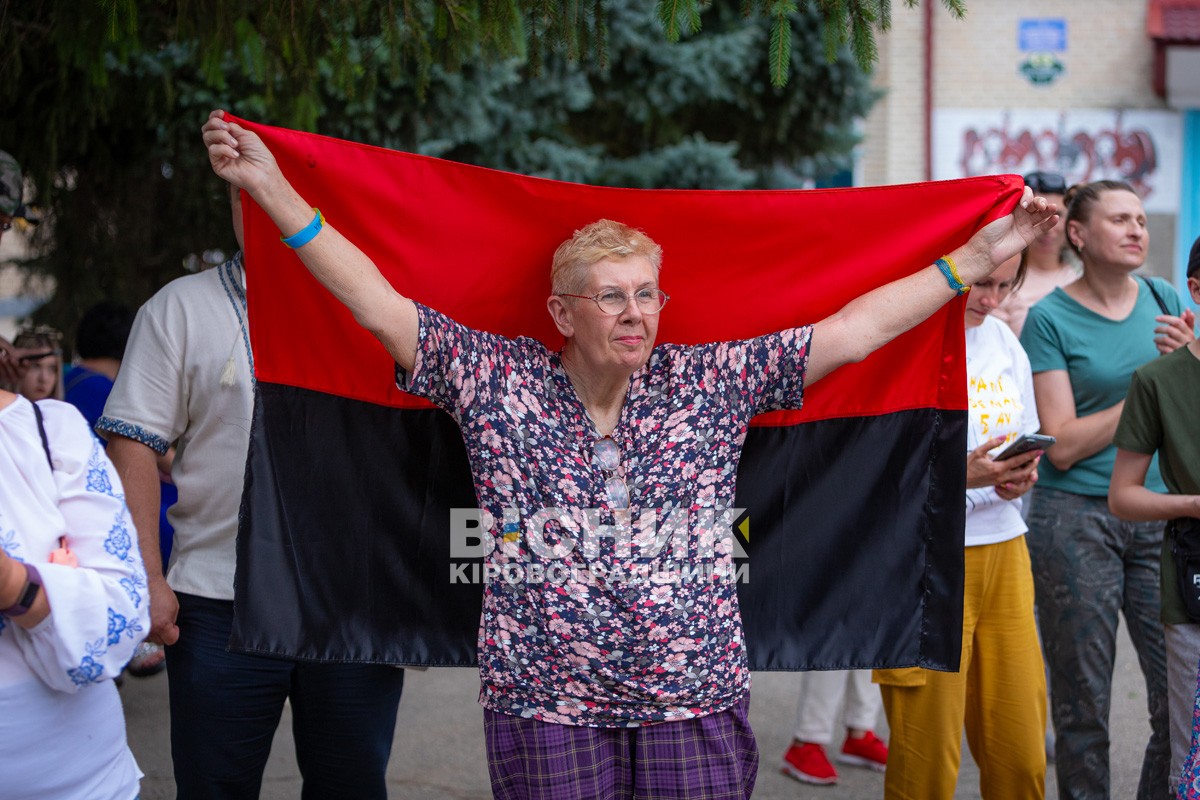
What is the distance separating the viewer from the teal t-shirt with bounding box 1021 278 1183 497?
4559 mm

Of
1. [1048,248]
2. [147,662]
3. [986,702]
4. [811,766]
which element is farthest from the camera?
[147,662]

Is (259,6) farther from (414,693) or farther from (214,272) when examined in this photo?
(414,693)

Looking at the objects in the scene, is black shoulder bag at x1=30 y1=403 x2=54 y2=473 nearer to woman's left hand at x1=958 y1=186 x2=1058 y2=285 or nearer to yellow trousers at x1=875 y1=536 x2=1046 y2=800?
woman's left hand at x1=958 y1=186 x2=1058 y2=285

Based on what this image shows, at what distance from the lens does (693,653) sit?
9.90 feet

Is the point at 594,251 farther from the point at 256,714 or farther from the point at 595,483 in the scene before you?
the point at 256,714

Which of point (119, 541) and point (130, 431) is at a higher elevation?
point (130, 431)

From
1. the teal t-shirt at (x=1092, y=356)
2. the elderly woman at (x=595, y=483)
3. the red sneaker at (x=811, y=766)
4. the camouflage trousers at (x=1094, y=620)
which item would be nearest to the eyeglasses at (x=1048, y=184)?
the teal t-shirt at (x=1092, y=356)

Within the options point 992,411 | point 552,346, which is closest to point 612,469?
point 552,346

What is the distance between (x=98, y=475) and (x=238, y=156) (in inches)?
32.7

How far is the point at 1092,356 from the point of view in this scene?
4570 millimetres

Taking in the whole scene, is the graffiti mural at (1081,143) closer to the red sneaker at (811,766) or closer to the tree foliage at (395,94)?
the tree foliage at (395,94)

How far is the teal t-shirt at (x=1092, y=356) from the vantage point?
15.0 ft

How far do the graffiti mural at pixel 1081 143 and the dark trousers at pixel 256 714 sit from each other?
43.4 feet

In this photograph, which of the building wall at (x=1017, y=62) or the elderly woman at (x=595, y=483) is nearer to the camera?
the elderly woman at (x=595, y=483)
